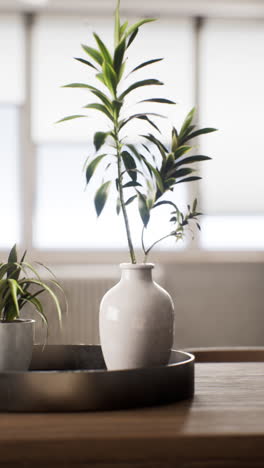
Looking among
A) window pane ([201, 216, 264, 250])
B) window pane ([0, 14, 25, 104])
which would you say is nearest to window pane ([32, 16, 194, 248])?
window pane ([0, 14, 25, 104])

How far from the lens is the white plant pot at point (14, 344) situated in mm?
1504

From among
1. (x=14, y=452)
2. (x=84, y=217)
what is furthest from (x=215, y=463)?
(x=84, y=217)

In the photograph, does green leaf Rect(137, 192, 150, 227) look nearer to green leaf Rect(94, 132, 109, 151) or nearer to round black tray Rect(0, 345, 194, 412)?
green leaf Rect(94, 132, 109, 151)

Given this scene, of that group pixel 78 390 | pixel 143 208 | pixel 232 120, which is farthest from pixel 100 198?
pixel 232 120

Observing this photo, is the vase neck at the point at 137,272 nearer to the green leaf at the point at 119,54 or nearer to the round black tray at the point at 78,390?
the round black tray at the point at 78,390

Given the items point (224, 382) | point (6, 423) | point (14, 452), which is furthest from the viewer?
point (224, 382)

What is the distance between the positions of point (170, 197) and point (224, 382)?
4.08m

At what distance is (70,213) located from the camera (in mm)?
5453

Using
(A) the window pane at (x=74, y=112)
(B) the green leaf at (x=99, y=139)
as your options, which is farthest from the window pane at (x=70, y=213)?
(B) the green leaf at (x=99, y=139)

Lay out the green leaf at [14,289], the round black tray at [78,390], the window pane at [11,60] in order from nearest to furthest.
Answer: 1. the round black tray at [78,390]
2. the green leaf at [14,289]
3. the window pane at [11,60]

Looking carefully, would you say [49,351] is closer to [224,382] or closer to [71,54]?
[224,382]

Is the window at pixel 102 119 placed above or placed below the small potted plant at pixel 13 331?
above

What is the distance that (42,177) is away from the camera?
17.7ft

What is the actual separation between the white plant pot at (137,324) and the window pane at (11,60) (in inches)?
159
